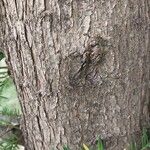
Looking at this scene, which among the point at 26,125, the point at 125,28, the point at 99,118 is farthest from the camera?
the point at 26,125

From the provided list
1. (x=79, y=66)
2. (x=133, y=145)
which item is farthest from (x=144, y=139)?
(x=79, y=66)

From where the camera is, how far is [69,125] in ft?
3.90

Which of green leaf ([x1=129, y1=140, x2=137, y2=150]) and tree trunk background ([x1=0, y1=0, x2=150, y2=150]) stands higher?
tree trunk background ([x1=0, y1=0, x2=150, y2=150])

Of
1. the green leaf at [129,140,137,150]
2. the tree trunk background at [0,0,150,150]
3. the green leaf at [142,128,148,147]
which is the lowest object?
the green leaf at [129,140,137,150]

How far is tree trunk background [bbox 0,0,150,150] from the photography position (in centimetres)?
100

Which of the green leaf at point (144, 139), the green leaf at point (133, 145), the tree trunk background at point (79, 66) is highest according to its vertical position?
the tree trunk background at point (79, 66)

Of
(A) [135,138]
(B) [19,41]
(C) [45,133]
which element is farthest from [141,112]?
(B) [19,41]

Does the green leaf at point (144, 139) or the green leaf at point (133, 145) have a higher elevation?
the green leaf at point (144, 139)

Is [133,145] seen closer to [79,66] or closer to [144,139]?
[144,139]

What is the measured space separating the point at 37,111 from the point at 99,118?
0.20m

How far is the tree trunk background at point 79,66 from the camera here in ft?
3.29

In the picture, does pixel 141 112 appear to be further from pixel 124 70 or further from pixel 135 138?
pixel 124 70

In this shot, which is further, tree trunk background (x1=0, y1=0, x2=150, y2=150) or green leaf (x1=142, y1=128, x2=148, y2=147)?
green leaf (x1=142, y1=128, x2=148, y2=147)

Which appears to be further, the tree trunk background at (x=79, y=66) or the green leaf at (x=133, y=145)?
the green leaf at (x=133, y=145)
